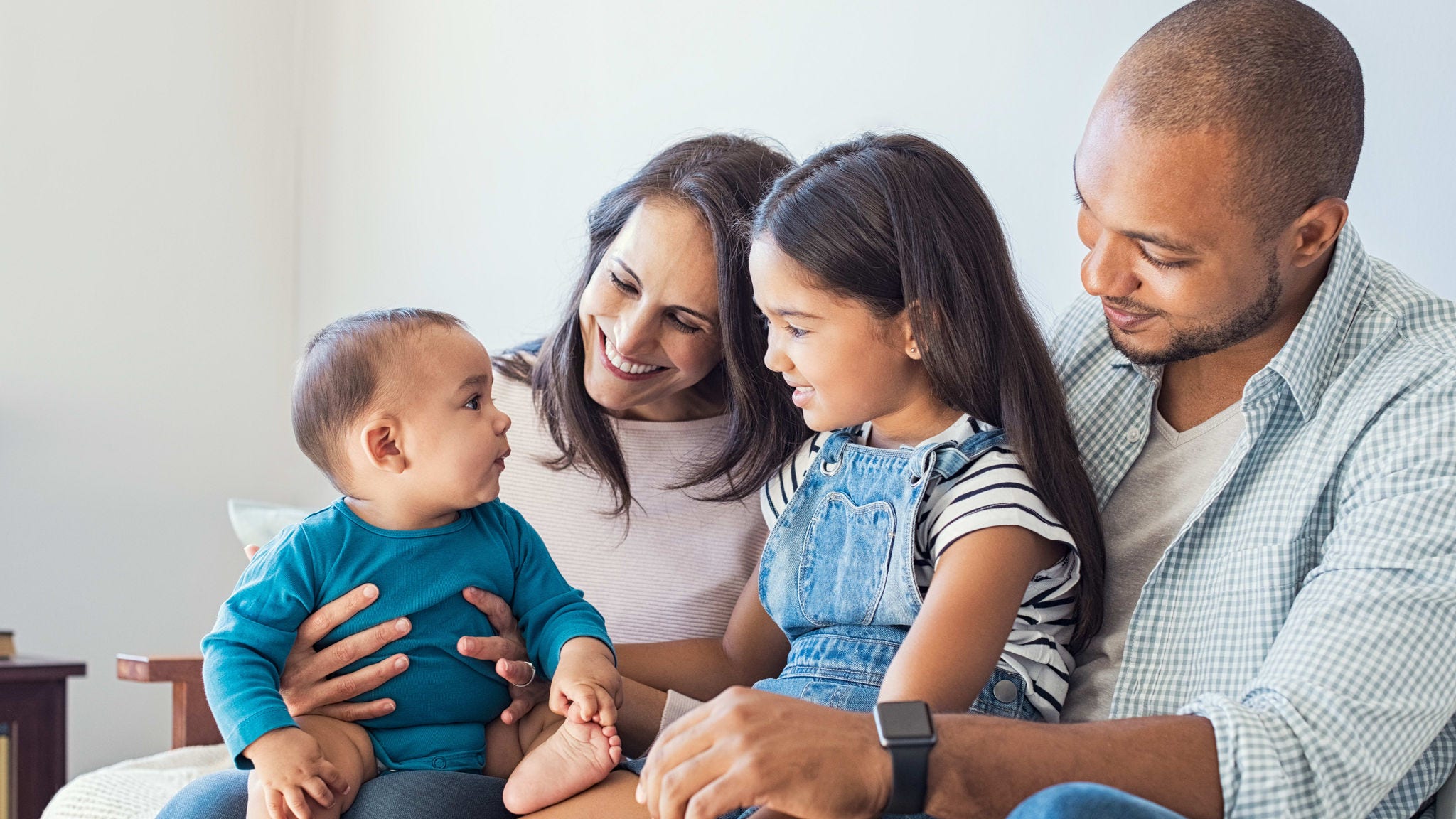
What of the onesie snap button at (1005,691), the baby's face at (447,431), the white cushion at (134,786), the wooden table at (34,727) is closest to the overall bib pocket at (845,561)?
the onesie snap button at (1005,691)

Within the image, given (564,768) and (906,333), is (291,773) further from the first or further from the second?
(906,333)

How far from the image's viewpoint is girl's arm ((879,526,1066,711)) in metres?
1.15

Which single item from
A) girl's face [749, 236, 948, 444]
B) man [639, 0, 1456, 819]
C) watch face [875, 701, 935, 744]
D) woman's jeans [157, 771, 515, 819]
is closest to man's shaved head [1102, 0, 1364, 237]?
man [639, 0, 1456, 819]

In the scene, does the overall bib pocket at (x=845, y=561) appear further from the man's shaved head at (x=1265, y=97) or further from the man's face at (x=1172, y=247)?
the man's shaved head at (x=1265, y=97)

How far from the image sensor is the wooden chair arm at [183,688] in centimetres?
198

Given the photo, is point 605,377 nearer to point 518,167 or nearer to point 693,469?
point 693,469

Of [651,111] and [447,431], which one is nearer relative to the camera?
[447,431]

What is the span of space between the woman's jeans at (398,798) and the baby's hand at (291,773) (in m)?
0.04

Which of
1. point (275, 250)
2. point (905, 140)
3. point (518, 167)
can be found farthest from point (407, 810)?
point (275, 250)

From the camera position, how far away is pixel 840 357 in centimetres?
138

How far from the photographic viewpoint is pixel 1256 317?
1333 mm

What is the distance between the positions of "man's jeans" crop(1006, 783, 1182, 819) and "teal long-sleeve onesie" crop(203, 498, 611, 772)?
2.08 ft

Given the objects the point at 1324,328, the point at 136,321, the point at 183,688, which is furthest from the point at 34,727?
the point at 1324,328

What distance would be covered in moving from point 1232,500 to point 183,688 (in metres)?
1.59
